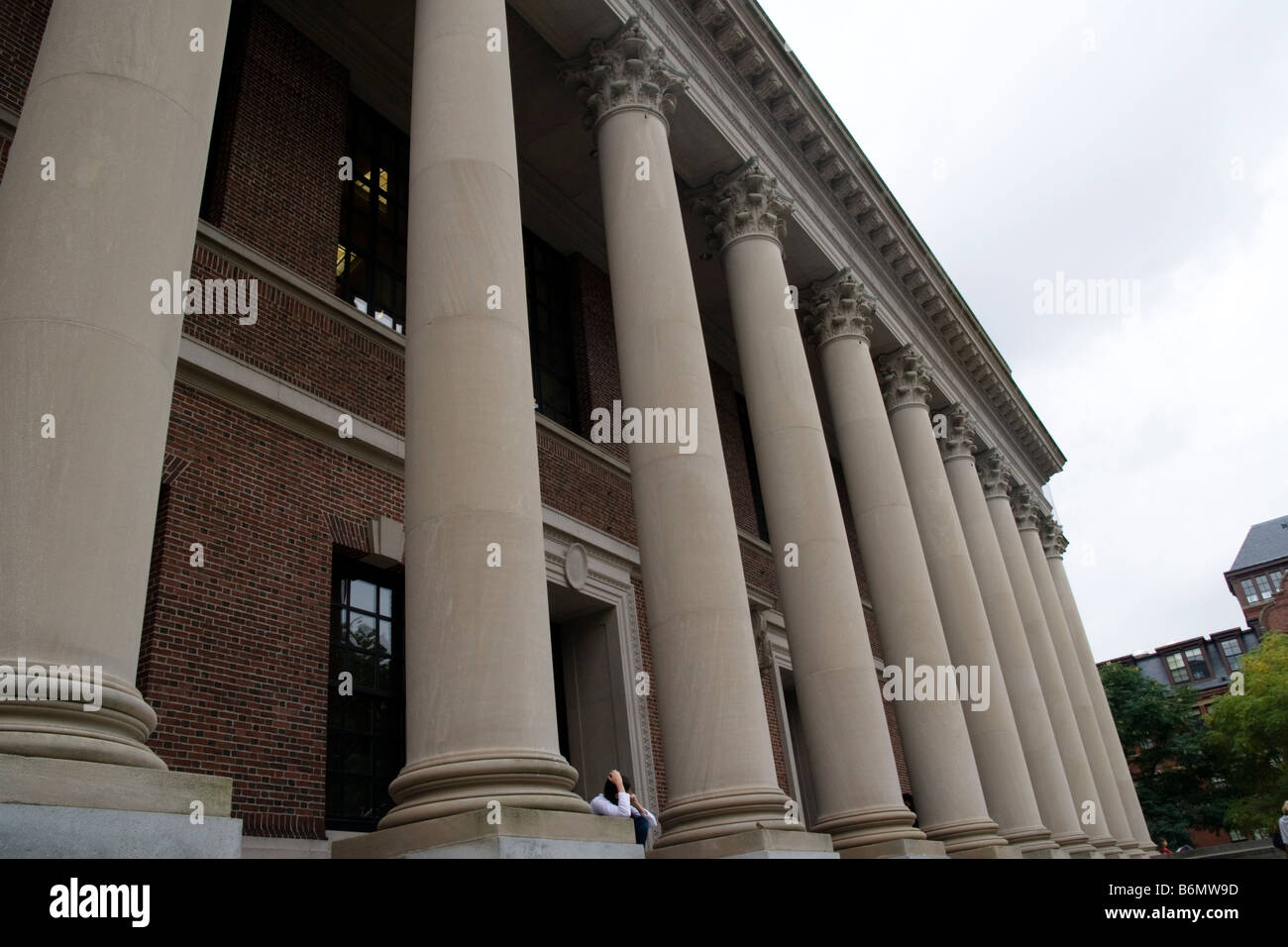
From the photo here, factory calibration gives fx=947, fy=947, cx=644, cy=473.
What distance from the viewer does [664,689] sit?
11.8 metres

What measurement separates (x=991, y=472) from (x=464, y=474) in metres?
27.5

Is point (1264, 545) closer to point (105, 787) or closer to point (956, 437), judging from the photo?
point (956, 437)

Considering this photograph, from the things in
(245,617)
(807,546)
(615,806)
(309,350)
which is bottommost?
(615,806)

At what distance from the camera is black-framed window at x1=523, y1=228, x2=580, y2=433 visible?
66.0 feet

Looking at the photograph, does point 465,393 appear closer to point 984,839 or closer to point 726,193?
point 726,193

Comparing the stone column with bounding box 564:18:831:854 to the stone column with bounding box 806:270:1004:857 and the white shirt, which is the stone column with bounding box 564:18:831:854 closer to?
the white shirt

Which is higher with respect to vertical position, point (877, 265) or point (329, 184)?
point (877, 265)

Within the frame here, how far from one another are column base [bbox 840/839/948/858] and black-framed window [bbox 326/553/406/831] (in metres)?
6.73

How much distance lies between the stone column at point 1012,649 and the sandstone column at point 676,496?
14764 millimetres

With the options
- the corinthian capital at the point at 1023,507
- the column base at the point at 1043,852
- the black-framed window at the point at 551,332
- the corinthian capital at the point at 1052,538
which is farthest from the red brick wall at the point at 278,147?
the corinthian capital at the point at 1052,538

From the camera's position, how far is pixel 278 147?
1543 cm

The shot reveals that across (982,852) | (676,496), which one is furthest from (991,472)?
(676,496)
